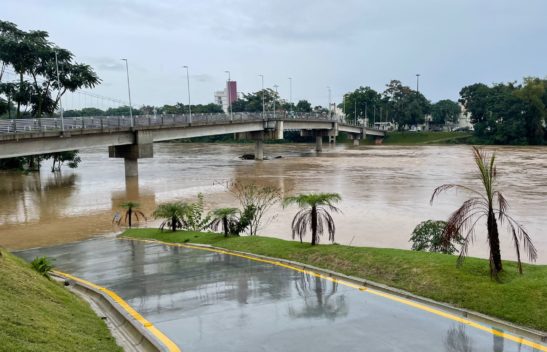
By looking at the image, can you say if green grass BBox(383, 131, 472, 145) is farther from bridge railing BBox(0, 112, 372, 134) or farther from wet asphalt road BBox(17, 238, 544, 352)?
wet asphalt road BBox(17, 238, 544, 352)

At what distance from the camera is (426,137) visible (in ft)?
397

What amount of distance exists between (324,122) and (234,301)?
296 feet

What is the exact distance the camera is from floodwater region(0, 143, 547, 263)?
74.2 ft

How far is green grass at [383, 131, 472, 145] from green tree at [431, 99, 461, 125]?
26.2 meters

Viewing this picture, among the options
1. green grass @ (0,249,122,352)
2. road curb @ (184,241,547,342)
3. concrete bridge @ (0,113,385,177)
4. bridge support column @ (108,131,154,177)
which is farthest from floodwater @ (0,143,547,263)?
green grass @ (0,249,122,352)

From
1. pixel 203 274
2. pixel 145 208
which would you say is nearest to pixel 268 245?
pixel 203 274

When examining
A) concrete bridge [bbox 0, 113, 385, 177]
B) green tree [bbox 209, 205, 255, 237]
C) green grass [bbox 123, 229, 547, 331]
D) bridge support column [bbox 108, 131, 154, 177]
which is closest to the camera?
green grass [bbox 123, 229, 547, 331]

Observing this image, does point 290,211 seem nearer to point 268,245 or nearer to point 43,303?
point 268,245

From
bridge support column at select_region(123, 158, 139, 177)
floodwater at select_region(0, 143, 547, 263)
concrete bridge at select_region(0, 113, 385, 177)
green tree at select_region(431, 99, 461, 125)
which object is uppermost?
green tree at select_region(431, 99, 461, 125)

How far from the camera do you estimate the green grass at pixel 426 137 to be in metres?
115

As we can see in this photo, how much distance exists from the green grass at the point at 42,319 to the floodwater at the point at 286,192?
12.8m

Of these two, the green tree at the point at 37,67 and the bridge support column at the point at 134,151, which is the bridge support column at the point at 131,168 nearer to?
the bridge support column at the point at 134,151

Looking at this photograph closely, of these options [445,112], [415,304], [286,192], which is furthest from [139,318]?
[445,112]

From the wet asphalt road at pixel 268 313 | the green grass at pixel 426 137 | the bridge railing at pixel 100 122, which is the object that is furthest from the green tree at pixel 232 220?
the green grass at pixel 426 137
